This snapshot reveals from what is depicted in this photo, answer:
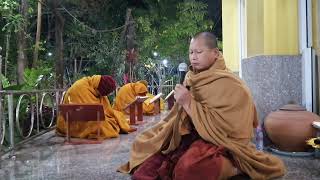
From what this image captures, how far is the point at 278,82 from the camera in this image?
17.3 feet

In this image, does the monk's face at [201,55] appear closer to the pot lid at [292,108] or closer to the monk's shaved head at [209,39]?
the monk's shaved head at [209,39]

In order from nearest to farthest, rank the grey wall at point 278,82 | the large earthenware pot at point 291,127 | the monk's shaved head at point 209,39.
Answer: the monk's shaved head at point 209,39 → the large earthenware pot at point 291,127 → the grey wall at point 278,82

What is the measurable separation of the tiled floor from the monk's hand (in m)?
1.01

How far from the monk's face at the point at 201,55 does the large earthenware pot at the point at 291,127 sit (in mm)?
1852

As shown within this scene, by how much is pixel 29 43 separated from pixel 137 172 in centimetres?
1187

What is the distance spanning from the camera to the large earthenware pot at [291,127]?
463 centimetres

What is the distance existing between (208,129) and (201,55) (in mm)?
615

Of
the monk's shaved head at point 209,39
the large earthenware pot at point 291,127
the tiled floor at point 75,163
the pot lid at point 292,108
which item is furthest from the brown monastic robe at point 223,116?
the pot lid at point 292,108

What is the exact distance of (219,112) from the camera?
3.13 metres

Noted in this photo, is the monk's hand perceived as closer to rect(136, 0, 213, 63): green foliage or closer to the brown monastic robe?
the brown monastic robe

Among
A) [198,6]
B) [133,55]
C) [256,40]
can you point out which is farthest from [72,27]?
[256,40]

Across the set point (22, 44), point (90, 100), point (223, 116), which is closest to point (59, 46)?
point (22, 44)

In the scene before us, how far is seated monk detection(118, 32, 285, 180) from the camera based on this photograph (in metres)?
3.09

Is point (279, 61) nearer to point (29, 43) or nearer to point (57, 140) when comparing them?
point (57, 140)
